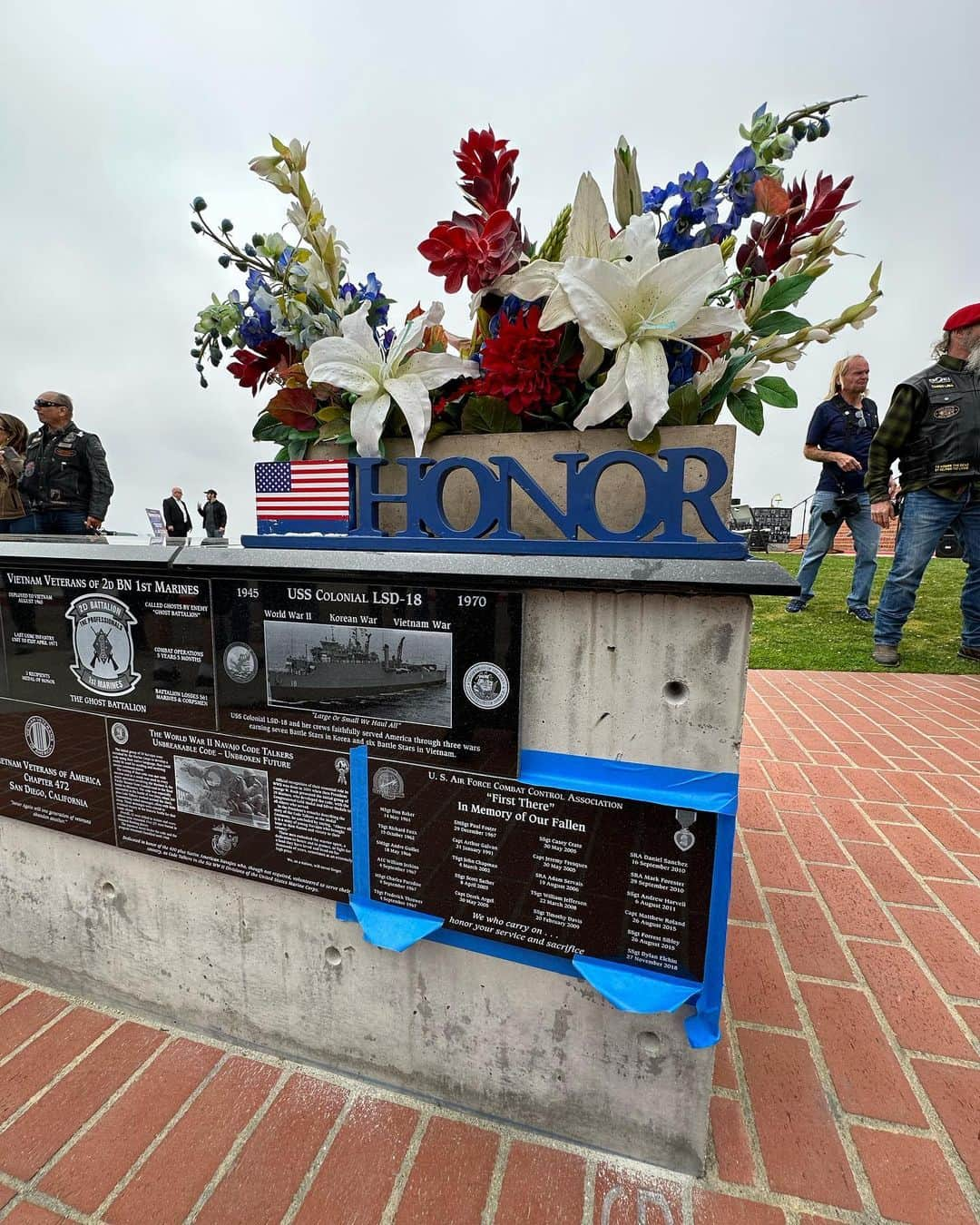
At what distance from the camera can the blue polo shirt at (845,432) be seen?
5.98 m

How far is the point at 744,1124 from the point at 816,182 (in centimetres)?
228

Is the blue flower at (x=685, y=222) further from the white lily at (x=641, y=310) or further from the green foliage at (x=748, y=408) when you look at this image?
the green foliage at (x=748, y=408)

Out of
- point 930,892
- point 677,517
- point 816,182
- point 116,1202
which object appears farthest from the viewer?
point 930,892

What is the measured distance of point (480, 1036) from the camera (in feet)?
4.81

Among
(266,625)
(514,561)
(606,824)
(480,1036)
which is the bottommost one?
(480,1036)

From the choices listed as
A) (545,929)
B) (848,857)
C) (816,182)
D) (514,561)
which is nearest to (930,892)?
(848,857)

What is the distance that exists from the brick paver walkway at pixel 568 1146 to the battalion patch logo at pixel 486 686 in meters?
1.09

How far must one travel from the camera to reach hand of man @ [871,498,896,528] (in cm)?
492

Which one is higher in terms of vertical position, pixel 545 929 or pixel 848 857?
pixel 545 929

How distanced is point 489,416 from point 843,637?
5.99 metres

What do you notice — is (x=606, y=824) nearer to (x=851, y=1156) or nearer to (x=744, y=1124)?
(x=744, y=1124)

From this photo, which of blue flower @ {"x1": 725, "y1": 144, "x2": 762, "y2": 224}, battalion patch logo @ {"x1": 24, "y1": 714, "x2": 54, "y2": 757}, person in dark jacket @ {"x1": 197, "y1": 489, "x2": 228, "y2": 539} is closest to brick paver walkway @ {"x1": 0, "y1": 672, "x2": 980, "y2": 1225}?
battalion patch logo @ {"x1": 24, "y1": 714, "x2": 54, "y2": 757}

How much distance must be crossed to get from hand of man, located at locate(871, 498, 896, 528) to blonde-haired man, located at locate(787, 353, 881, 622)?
939mm

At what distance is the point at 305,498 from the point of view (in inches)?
58.2
